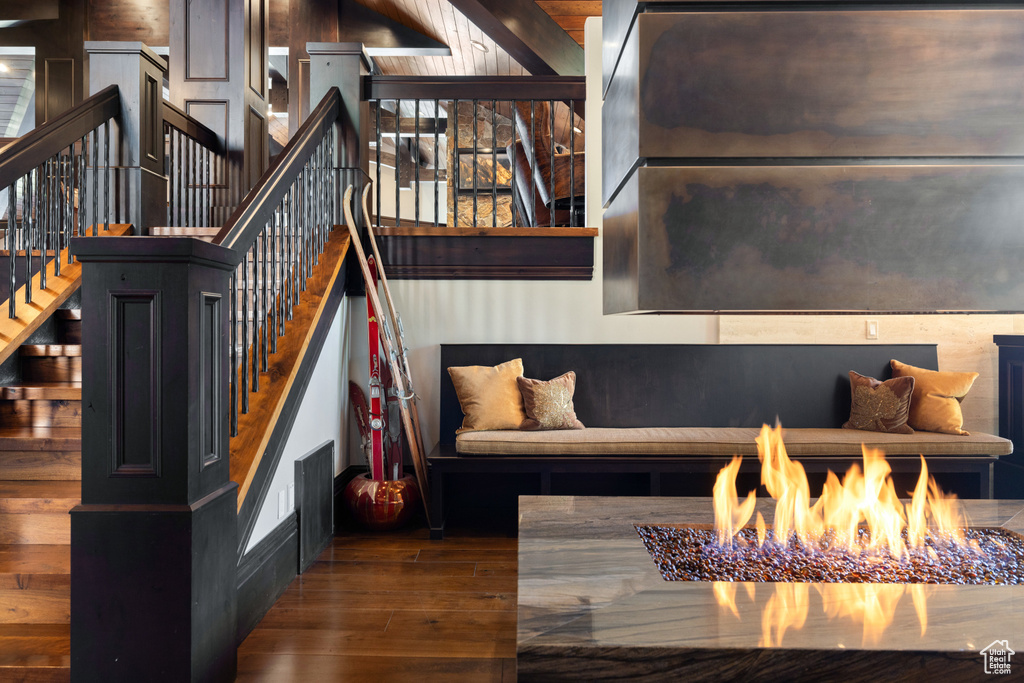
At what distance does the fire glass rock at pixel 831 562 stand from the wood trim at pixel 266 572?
133 centimetres

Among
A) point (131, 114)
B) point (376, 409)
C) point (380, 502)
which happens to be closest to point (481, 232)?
point (376, 409)

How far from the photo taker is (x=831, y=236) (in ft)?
4.19

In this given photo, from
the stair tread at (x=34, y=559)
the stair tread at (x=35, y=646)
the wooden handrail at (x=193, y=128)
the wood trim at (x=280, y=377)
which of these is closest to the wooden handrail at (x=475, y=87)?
the wood trim at (x=280, y=377)

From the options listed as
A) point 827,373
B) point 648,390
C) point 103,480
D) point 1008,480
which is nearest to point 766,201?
point 103,480

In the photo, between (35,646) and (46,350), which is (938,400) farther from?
(46,350)

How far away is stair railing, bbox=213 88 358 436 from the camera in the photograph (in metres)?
2.13

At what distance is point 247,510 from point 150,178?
8.64 ft

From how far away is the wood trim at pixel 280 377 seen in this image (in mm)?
2043

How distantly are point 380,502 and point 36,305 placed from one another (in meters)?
1.90

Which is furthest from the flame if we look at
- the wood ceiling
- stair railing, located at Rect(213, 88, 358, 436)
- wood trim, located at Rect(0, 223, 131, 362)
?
the wood ceiling

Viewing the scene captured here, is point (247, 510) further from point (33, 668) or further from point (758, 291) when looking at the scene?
point (758, 291)

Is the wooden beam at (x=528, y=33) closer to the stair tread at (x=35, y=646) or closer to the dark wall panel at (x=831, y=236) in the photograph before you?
the dark wall panel at (x=831, y=236)

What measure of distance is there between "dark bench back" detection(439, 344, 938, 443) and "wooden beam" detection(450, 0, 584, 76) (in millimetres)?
2434

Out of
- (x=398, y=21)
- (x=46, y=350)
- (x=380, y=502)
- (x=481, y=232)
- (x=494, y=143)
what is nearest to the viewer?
(x=46, y=350)
